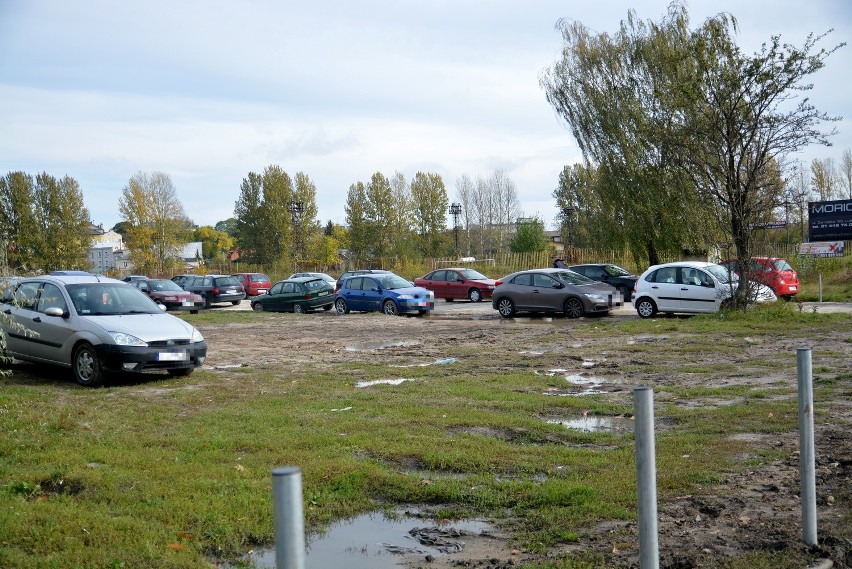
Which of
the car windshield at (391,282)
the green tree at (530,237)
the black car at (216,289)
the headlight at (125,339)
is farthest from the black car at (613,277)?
the green tree at (530,237)

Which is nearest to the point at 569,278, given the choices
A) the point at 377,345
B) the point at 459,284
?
the point at 377,345

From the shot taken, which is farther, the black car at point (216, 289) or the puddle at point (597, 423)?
the black car at point (216, 289)

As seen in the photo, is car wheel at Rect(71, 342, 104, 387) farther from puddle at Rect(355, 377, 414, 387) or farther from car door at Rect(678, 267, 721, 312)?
car door at Rect(678, 267, 721, 312)

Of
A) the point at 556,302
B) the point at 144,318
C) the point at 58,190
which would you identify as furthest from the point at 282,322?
the point at 58,190

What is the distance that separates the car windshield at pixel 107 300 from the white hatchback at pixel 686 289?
1484cm

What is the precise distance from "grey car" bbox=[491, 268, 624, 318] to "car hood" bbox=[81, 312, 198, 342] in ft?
47.4

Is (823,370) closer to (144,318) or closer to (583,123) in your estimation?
(144,318)

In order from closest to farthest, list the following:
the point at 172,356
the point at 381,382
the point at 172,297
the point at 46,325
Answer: the point at 381,382
the point at 172,356
the point at 46,325
the point at 172,297

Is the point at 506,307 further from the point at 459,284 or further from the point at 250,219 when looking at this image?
the point at 250,219

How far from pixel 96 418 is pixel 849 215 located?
91.5 ft

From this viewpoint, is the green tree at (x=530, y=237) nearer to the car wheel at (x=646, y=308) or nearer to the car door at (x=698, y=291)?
the car wheel at (x=646, y=308)

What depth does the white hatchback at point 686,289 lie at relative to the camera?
71.5 ft

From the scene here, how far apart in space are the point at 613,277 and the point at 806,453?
87.3 ft

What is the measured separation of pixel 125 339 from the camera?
39.1 ft
